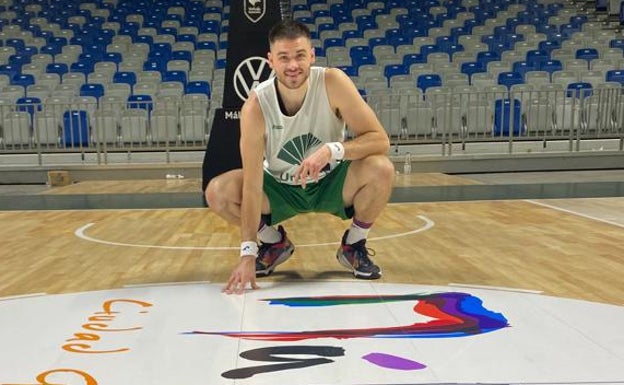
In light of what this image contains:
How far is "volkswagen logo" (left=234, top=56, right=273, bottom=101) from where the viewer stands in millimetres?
6289

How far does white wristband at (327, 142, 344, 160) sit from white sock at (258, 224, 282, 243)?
831 millimetres

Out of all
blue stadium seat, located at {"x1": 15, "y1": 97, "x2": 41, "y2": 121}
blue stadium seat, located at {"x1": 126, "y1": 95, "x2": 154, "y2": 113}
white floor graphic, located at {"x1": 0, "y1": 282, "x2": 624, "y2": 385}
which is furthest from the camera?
blue stadium seat, located at {"x1": 126, "y1": 95, "x2": 154, "y2": 113}

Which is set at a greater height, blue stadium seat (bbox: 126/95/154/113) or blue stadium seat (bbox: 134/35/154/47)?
blue stadium seat (bbox: 134/35/154/47)

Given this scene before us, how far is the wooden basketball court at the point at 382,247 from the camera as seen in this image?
12.1 feet

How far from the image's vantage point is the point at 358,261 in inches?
147

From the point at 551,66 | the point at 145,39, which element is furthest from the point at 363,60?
the point at 145,39

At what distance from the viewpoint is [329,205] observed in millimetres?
3721

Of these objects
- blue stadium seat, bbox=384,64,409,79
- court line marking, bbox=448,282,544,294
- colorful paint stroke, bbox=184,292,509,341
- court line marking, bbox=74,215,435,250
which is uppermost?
blue stadium seat, bbox=384,64,409,79

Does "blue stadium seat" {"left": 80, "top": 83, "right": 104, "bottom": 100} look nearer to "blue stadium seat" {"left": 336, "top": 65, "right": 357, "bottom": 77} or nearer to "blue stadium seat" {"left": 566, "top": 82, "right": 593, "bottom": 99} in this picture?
"blue stadium seat" {"left": 336, "top": 65, "right": 357, "bottom": 77}

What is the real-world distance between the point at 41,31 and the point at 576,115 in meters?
13.2

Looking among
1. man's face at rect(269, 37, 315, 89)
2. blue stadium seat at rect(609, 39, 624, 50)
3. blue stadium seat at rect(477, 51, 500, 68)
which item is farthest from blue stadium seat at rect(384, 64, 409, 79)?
man's face at rect(269, 37, 315, 89)

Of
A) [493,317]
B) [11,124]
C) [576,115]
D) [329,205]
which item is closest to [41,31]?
[11,124]

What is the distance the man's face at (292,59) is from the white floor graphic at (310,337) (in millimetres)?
1169

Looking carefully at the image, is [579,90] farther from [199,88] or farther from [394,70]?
[199,88]
